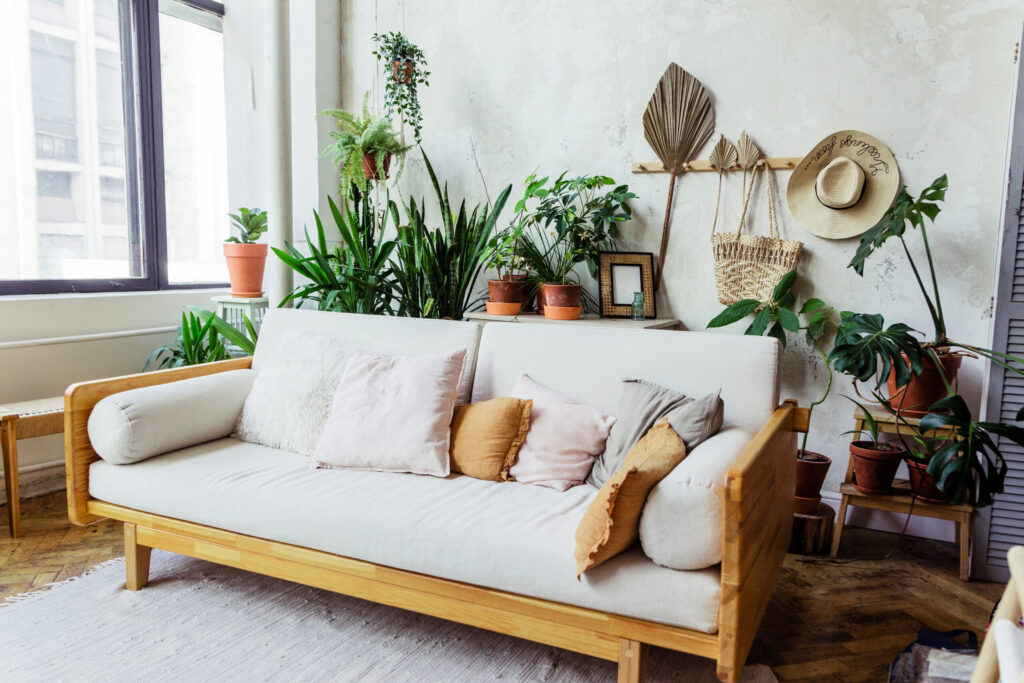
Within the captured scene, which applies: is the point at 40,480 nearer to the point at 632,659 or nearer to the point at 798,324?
the point at 632,659

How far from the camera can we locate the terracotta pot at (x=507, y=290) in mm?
3219

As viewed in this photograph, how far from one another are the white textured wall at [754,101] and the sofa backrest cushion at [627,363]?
1115mm

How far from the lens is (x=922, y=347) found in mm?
2561

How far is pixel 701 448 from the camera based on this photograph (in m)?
1.75

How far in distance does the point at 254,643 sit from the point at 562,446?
1.03 m

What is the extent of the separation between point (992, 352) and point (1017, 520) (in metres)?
0.59

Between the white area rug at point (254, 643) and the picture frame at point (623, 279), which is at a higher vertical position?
the picture frame at point (623, 279)

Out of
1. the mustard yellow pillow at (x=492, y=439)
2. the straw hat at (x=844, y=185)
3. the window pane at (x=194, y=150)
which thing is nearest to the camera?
the mustard yellow pillow at (x=492, y=439)

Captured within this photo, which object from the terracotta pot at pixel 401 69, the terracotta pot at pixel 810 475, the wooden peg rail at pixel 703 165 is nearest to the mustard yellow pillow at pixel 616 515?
the terracotta pot at pixel 810 475

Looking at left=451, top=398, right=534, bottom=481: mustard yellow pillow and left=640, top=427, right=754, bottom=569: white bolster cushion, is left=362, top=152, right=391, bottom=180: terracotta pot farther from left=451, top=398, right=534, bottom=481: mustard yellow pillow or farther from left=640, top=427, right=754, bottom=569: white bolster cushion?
left=640, top=427, right=754, bottom=569: white bolster cushion

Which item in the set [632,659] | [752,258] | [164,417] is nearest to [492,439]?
[632,659]

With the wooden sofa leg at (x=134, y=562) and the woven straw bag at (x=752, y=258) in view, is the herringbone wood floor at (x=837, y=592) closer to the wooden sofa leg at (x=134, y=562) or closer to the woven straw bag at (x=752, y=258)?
the wooden sofa leg at (x=134, y=562)

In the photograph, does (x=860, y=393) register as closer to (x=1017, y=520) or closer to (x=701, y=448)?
(x=1017, y=520)

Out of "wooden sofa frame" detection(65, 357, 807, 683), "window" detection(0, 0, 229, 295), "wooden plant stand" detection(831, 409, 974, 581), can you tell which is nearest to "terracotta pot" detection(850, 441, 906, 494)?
"wooden plant stand" detection(831, 409, 974, 581)
